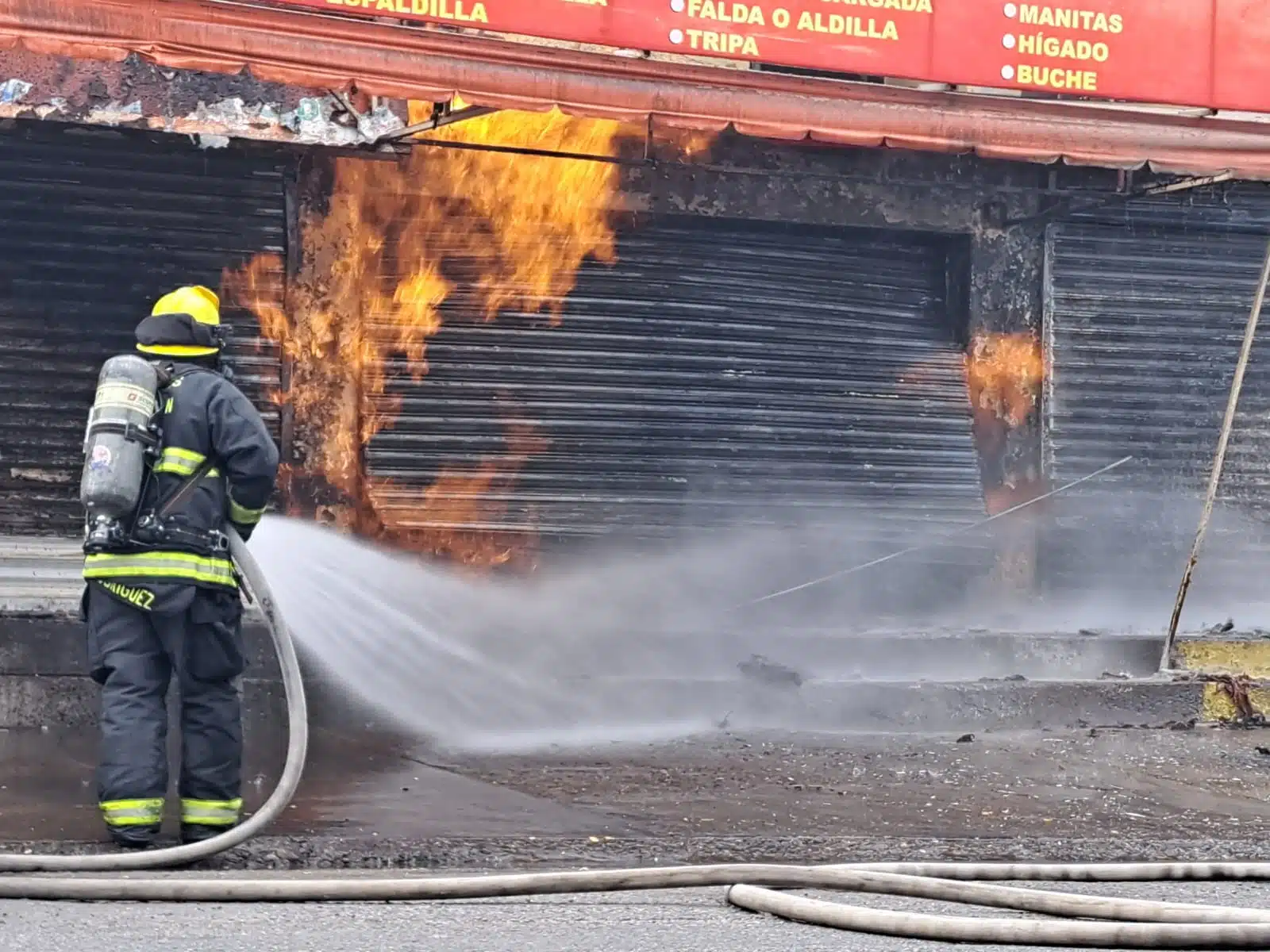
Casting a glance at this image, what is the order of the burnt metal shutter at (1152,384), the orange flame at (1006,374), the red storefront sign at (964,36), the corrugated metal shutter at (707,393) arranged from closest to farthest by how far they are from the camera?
the red storefront sign at (964,36) → the corrugated metal shutter at (707,393) → the orange flame at (1006,374) → the burnt metal shutter at (1152,384)

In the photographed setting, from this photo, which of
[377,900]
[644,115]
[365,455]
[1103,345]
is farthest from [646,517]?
[377,900]

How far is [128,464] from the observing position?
5.07 metres

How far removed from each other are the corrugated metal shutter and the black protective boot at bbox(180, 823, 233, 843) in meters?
3.46

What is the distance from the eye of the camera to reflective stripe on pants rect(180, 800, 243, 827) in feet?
16.5

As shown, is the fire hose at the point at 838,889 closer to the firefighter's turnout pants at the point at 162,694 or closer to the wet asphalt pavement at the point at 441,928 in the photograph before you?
the wet asphalt pavement at the point at 441,928

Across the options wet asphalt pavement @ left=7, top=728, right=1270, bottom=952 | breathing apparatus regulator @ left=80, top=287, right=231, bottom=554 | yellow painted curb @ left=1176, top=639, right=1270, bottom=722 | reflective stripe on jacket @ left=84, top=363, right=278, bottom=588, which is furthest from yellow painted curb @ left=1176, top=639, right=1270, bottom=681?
breathing apparatus regulator @ left=80, top=287, right=231, bottom=554

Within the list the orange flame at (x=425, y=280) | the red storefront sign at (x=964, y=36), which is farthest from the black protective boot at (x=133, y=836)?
the red storefront sign at (x=964, y=36)

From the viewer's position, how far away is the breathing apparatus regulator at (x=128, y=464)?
5047mm

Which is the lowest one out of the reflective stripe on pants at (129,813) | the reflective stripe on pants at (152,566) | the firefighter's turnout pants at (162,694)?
the reflective stripe on pants at (129,813)

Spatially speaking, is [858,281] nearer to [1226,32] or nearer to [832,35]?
[832,35]

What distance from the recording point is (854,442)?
30.9 ft

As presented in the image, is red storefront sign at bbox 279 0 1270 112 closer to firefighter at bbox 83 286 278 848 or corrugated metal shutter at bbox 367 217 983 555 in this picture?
corrugated metal shutter at bbox 367 217 983 555

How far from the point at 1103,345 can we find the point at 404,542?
4350mm

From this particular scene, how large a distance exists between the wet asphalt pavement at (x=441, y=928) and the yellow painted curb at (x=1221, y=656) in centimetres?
491
